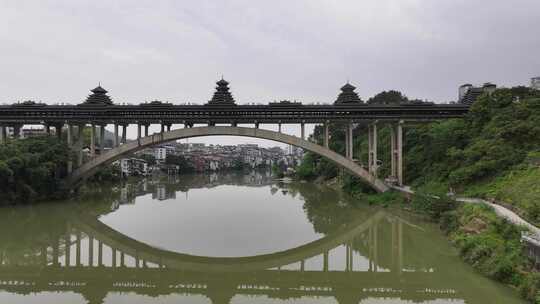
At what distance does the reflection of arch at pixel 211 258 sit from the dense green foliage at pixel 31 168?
21.2ft

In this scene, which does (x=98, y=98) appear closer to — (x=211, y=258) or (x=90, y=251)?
(x=90, y=251)

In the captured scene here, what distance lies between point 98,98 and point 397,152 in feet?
65.2

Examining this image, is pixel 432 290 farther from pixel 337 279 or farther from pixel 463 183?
pixel 463 183

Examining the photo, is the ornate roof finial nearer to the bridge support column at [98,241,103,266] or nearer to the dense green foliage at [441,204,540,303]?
the dense green foliage at [441,204,540,303]

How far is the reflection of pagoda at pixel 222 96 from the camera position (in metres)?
23.2

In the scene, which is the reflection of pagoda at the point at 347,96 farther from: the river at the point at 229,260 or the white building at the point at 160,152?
the white building at the point at 160,152

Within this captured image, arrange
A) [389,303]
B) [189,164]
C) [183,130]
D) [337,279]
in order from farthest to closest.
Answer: [189,164] < [183,130] < [337,279] < [389,303]

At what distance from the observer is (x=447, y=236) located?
13.3 meters

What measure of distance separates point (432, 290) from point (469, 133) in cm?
1490

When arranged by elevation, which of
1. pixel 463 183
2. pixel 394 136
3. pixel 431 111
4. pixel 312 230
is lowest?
pixel 312 230

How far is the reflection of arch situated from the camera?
35.8ft

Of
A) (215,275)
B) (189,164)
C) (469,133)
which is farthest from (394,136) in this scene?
(189,164)

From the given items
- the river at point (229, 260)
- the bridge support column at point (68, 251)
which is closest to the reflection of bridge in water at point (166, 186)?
the river at point (229, 260)

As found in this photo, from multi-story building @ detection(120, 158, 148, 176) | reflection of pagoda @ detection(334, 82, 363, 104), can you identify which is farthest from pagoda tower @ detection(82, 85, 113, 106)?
multi-story building @ detection(120, 158, 148, 176)
